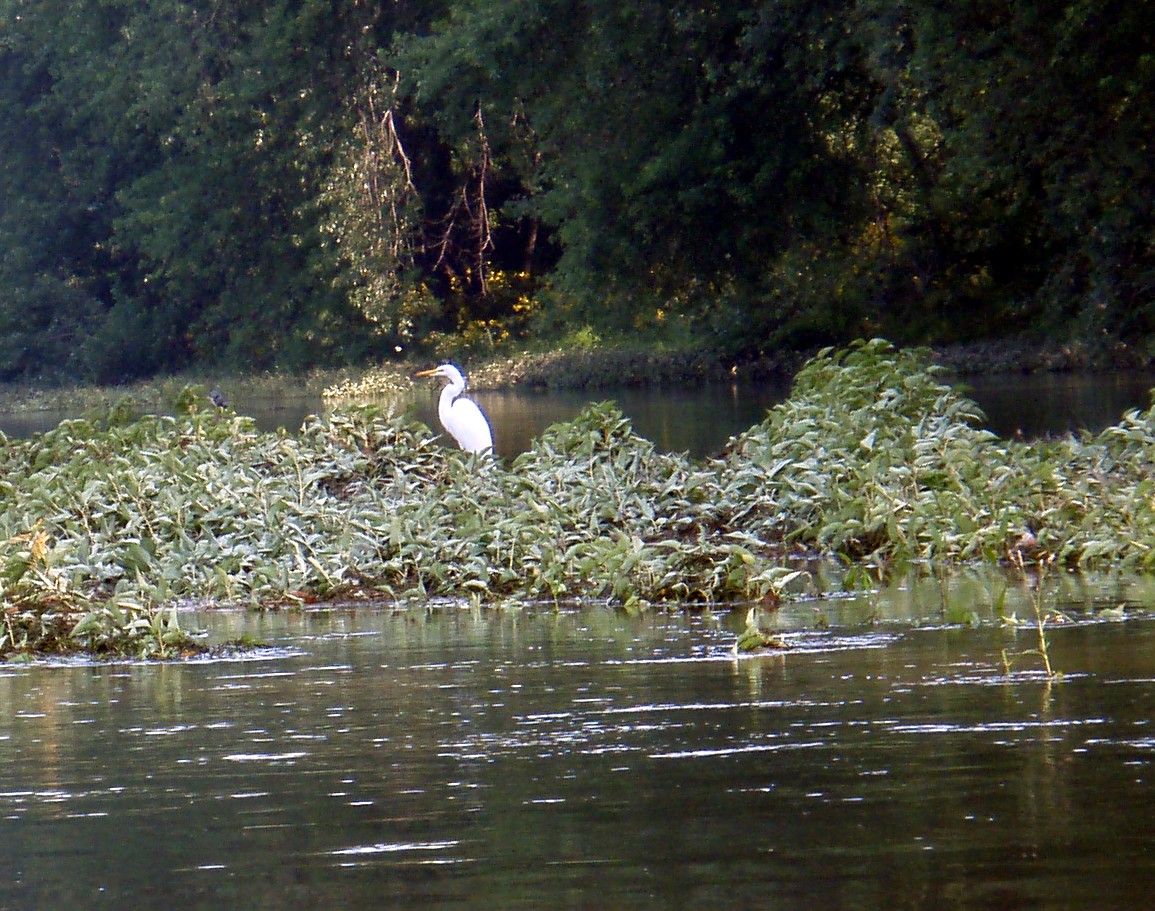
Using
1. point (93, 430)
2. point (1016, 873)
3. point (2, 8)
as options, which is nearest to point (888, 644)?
point (1016, 873)

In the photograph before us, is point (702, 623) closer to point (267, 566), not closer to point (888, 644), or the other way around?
point (888, 644)

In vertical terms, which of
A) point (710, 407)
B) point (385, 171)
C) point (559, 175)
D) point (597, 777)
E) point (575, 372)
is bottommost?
point (597, 777)

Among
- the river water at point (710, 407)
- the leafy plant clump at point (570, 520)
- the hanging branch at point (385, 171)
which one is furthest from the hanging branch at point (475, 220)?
the leafy plant clump at point (570, 520)

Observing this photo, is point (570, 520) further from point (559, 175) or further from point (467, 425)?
point (559, 175)

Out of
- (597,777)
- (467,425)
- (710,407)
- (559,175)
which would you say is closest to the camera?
(597,777)

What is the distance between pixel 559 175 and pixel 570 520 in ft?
80.2

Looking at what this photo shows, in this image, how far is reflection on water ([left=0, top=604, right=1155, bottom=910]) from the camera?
3.85 m

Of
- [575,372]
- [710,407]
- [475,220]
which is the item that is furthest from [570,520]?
[475,220]

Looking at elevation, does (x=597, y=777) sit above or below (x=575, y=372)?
below

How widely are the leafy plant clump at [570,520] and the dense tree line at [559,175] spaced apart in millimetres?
8908

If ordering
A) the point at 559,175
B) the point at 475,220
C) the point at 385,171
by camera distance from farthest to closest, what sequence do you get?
the point at 475,220, the point at 385,171, the point at 559,175

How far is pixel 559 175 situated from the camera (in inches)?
1330

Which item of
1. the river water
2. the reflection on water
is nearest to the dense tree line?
the river water

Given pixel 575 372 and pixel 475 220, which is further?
pixel 475 220
